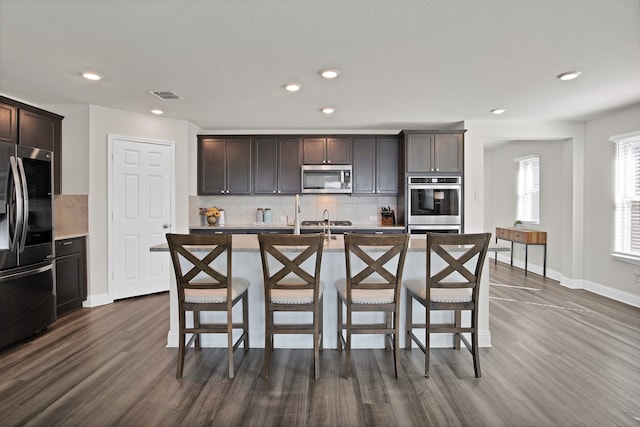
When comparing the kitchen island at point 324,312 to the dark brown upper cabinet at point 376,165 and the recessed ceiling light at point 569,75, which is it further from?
the dark brown upper cabinet at point 376,165

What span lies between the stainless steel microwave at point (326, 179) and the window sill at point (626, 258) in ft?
12.3

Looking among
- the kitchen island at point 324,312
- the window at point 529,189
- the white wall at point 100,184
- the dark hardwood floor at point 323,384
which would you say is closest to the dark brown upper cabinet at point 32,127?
the white wall at point 100,184

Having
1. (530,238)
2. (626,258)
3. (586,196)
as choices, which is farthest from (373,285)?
(530,238)

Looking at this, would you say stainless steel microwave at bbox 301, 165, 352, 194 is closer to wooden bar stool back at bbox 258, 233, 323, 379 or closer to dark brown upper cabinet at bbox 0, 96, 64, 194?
wooden bar stool back at bbox 258, 233, 323, 379

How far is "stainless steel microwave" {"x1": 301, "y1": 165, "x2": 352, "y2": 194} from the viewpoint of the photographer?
543 cm

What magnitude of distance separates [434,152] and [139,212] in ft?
14.3

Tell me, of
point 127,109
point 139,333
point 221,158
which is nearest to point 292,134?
point 221,158

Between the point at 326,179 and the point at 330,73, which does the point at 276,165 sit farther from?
the point at 330,73

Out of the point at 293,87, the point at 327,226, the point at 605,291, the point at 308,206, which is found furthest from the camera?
the point at 308,206

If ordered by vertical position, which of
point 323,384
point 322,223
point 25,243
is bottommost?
point 323,384

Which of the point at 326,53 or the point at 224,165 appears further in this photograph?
the point at 224,165

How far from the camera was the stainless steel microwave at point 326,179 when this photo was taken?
5426 mm

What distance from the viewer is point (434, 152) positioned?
5.11 m

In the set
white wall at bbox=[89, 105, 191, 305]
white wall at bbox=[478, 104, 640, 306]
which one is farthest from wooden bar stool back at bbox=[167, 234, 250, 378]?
white wall at bbox=[478, 104, 640, 306]
